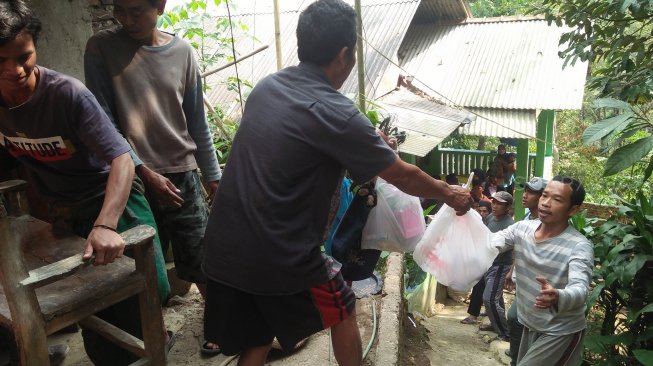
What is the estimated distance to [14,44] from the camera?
1.76 metres

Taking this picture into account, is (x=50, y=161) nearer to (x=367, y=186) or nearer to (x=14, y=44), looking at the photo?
(x=14, y=44)

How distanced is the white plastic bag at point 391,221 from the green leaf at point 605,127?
3.04 feet

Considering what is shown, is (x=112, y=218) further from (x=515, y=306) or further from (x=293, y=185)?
(x=515, y=306)

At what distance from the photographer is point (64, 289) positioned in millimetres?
1833

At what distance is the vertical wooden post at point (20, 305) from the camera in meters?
1.48

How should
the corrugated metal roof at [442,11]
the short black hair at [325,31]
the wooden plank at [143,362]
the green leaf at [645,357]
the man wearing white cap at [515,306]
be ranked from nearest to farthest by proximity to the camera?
the short black hair at [325,31], the wooden plank at [143,362], the green leaf at [645,357], the man wearing white cap at [515,306], the corrugated metal roof at [442,11]

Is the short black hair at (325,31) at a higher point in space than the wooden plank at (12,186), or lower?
higher

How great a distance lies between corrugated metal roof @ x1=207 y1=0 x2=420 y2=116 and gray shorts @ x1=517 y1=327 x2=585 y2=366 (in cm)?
485

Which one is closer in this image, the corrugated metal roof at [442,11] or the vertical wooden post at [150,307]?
the vertical wooden post at [150,307]

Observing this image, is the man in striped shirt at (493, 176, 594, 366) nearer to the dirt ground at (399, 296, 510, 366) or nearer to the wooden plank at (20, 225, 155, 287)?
the dirt ground at (399, 296, 510, 366)

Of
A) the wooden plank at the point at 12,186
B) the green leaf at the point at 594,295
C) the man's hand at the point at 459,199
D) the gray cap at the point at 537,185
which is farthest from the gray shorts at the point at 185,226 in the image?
the gray cap at the point at 537,185

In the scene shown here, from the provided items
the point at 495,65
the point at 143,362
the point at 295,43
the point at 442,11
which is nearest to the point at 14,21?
the point at 143,362

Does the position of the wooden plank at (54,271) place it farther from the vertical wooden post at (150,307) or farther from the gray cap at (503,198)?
the gray cap at (503,198)

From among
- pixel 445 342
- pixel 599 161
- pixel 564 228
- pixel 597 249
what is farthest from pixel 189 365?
pixel 599 161
